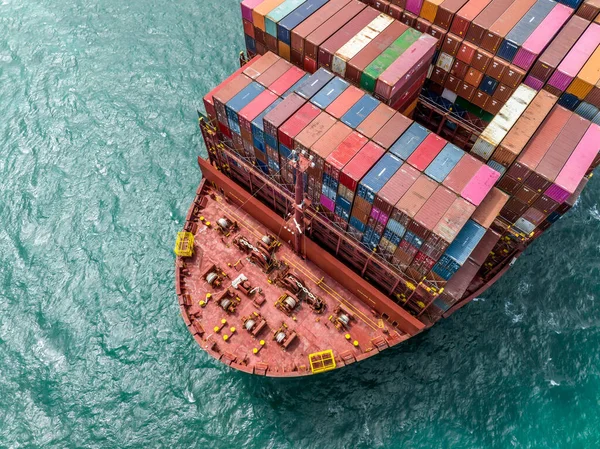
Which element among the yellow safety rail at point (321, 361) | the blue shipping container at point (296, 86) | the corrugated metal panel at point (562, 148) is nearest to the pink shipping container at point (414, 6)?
the blue shipping container at point (296, 86)

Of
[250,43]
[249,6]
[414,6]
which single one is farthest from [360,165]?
[250,43]

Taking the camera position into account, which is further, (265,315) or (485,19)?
(485,19)

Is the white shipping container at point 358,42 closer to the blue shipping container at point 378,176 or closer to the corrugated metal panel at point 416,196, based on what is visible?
the blue shipping container at point 378,176

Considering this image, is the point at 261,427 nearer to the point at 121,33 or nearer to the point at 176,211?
the point at 176,211

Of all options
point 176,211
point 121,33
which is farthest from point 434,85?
point 121,33

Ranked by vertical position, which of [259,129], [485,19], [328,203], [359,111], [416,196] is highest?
[485,19]

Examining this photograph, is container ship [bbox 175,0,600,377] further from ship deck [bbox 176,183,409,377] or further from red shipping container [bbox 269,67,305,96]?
red shipping container [bbox 269,67,305,96]

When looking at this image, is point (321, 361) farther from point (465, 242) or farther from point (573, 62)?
point (573, 62)
